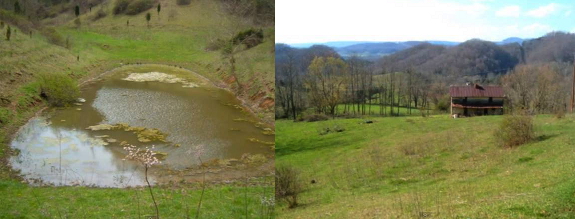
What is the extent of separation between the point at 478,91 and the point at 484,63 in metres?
6.41

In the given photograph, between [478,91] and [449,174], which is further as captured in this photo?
[478,91]

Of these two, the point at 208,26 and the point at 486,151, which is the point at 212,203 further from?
the point at 486,151

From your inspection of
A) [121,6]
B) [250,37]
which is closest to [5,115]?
[121,6]

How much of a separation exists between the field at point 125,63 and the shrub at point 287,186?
1.98m

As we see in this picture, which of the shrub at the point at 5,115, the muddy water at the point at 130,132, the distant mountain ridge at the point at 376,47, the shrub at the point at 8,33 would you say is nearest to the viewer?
the shrub at the point at 5,115

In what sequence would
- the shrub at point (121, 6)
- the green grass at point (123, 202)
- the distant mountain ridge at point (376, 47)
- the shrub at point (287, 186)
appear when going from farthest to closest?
the distant mountain ridge at point (376, 47) < the shrub at point (287, 186) < the shrub at point (121, 6) < the green grass at point (123, 202)

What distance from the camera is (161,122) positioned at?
5.13 meters

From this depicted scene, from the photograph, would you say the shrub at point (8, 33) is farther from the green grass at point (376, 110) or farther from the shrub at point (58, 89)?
the green grass at point (376, 110)

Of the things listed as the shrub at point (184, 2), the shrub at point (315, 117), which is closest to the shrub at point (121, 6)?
the shrub at point (184, 2)

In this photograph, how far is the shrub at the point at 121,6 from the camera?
17.6 feet

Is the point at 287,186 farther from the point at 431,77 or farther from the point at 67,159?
the point at 431,77

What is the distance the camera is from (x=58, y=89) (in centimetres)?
478

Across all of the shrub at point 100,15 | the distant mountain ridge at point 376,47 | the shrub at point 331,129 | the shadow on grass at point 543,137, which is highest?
the distant mountain ridge at point 376,47


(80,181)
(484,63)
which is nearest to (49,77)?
(80,181)
